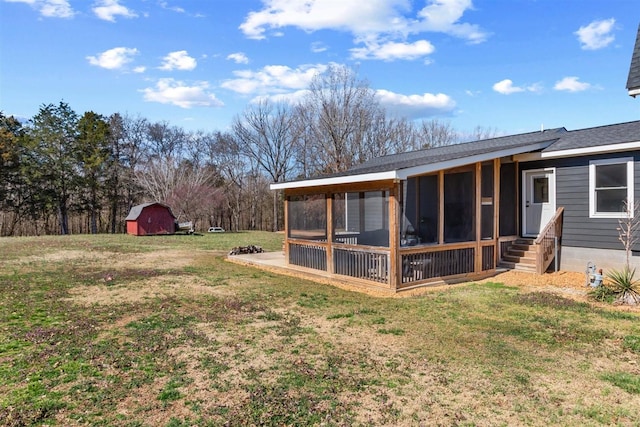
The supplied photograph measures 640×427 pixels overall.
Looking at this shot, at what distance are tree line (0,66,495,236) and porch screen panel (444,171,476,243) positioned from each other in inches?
→ 717

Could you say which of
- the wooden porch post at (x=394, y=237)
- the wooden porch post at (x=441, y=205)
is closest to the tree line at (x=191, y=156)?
the wooden porch post at (x=441, y=205)

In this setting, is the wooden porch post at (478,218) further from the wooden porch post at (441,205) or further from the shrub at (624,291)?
the shrub at (624,291)

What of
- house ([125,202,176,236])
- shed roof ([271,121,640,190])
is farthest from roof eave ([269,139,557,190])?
house ([125,202,176,236])

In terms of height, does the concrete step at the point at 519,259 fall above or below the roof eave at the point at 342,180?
below

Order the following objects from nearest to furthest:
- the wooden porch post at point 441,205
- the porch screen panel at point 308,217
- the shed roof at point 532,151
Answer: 1. the shed roof at point 532,151
2. the wooden porch post at point 441,205
3. the porch screen panel at point 308,217

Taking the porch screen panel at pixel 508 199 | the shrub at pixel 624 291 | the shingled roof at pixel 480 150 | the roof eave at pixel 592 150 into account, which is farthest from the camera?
the porch screen panel at pixel 508 199

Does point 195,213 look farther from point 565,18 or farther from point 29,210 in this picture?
point 565,18

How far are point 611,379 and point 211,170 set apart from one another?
100 feet

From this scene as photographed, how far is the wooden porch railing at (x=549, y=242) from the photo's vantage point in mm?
8367

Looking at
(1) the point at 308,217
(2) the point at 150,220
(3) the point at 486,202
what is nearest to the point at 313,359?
(1) the point at 308,217

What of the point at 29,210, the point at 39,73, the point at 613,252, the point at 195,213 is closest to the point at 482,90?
the point at 613,252

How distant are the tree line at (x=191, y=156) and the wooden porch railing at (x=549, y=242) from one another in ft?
59.7

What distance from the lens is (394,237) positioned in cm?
728

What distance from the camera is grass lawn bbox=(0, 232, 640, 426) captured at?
292 centimetres
